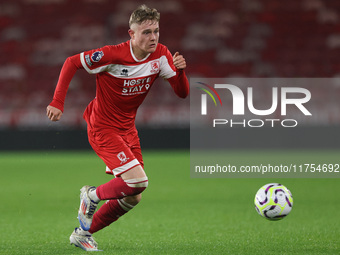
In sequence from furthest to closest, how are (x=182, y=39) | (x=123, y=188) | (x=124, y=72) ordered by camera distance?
(x=182, y=39), (x=124, y=72), (x=123, y=188)

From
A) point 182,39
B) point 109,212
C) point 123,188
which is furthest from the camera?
point 182,39

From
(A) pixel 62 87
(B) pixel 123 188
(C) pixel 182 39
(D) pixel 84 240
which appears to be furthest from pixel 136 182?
(C) pixel 182 39

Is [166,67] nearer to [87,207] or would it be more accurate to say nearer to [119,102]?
[119,102]

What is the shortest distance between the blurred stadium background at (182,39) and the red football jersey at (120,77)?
46.0 ft

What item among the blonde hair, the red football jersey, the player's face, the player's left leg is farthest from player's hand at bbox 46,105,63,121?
the blonde hair

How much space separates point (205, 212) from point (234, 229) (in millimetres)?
1396

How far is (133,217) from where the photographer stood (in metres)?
7.28

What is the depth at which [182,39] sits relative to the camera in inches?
856

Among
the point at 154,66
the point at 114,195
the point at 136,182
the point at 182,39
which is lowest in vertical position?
the point at 114,195

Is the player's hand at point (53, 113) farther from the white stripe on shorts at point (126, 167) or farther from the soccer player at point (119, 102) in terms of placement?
the white stripe on shorts at point (126, 167)

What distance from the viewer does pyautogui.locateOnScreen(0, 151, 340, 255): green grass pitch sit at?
5191mm

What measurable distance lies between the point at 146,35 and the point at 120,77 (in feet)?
1.35

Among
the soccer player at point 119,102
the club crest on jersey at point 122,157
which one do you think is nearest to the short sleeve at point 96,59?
the soccer player at point 119,102

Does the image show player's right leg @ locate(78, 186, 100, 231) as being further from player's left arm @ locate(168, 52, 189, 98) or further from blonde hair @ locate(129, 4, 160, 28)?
blonde hair @ locate(129, 4, 160, 28)
